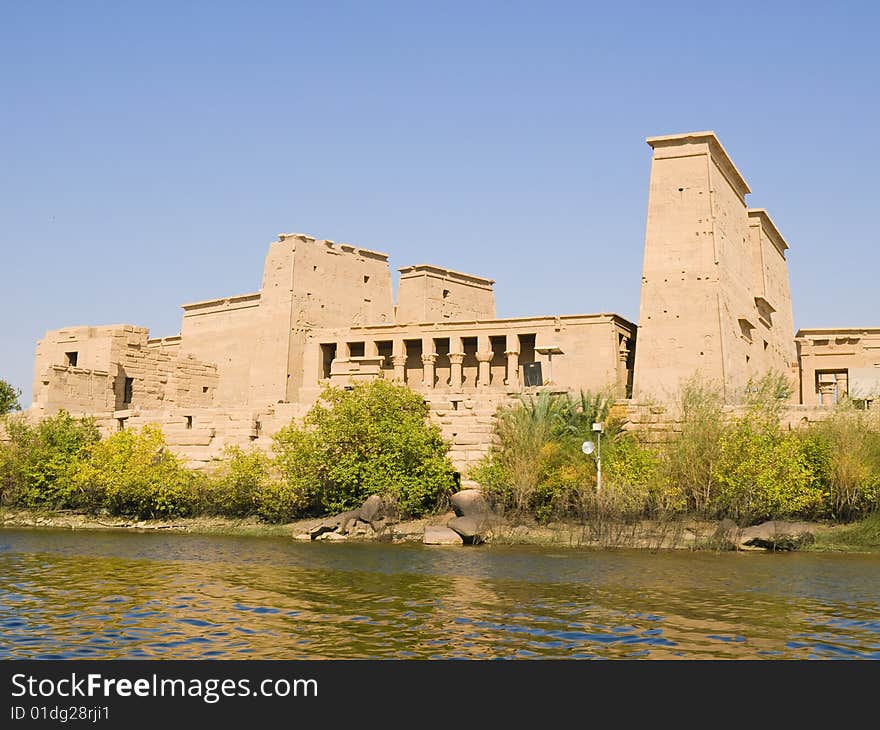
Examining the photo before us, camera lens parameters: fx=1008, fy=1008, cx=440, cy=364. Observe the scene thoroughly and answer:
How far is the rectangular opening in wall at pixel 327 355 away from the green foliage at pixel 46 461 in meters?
10.2

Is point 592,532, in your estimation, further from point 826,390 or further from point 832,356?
point 826,390

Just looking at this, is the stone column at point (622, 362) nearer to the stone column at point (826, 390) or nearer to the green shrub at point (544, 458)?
the stone column at point (826, 390)

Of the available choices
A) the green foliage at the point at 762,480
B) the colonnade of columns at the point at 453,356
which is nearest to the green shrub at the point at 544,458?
the green foliage at the point at 762,480

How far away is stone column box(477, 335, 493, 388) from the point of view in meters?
31.5

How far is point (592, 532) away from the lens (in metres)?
16.8

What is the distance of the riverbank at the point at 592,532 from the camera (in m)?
15.9

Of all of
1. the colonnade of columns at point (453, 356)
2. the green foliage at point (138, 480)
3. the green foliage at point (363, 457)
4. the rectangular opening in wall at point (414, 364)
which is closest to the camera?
the green foliage at point (363, 457)

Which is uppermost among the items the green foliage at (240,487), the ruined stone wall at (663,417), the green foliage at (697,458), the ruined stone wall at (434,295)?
the ruined stone wall at (434,295)

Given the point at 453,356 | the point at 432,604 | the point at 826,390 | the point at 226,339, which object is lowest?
the point at 432,604

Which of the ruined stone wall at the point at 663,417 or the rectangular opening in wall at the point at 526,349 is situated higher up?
the rectangular opening in wall at the point at 526,349

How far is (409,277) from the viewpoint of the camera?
121ft

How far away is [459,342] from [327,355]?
4601 mm

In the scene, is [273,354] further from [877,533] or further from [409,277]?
[877,533]

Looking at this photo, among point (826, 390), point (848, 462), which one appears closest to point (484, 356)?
point (826, 390)
